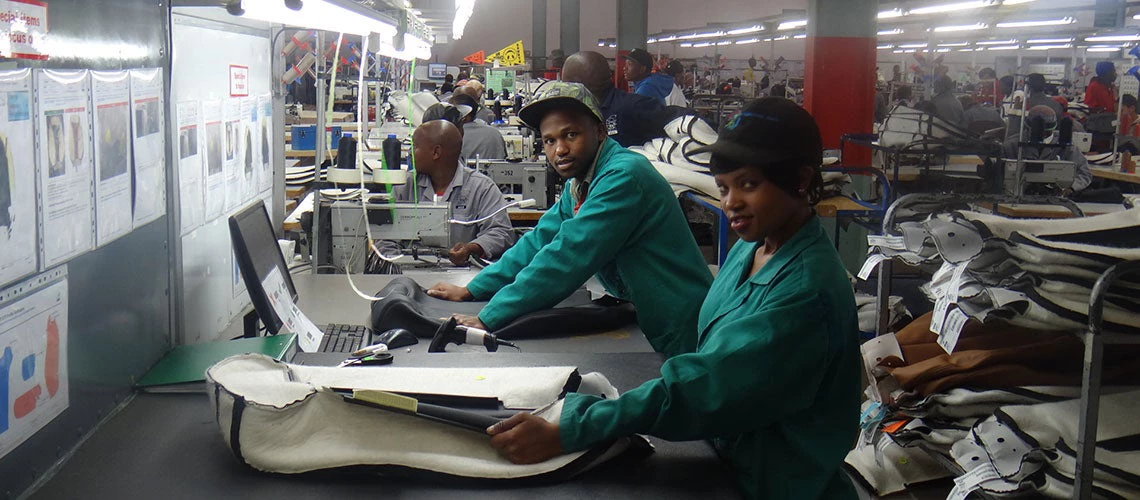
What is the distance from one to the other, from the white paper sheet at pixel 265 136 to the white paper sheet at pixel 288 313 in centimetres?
65

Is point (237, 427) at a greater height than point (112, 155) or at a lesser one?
lesser

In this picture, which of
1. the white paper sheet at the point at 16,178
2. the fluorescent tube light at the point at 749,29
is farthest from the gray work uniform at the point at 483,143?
the fluorescent tube light at the point at 749,29

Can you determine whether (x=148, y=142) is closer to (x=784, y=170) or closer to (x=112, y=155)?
(x=112, y=155)

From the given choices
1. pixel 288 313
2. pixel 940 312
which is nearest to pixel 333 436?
pixel 288 313

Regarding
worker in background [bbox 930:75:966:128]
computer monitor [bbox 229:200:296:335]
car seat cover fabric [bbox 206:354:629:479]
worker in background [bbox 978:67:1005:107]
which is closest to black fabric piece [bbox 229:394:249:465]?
car seat cover fabric [bbox 206:354:629:479]

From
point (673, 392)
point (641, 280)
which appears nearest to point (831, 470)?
point (673, 392)

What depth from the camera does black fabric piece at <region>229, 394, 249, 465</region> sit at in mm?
1368

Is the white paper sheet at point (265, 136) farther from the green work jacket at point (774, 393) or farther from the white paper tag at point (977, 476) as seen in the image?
the white paper tag at point (977, 476)

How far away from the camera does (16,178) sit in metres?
1.21

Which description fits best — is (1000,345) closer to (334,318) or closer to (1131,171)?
(334,318)

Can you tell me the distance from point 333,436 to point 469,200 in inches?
112

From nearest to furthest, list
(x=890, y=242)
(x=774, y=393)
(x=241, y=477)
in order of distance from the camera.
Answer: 1. (x=241, y=477)
2. (x=774, y=393)
3. (x=890, y=242)

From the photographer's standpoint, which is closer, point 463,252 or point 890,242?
point 890,242

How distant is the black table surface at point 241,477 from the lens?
1332 millimetres
